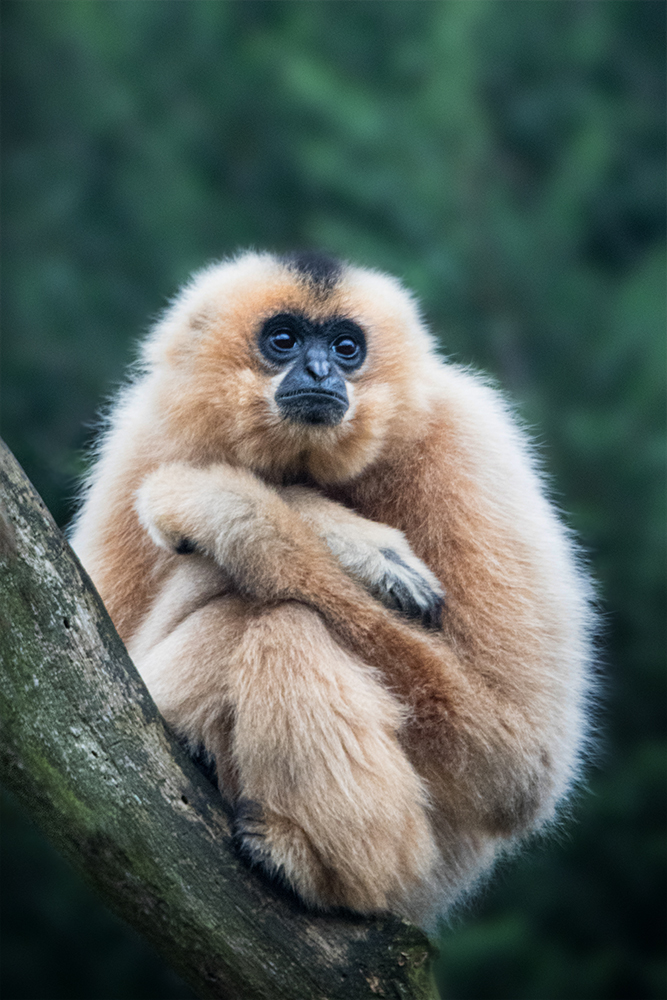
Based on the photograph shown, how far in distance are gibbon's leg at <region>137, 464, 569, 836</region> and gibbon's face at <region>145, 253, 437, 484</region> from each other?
0.27 meters

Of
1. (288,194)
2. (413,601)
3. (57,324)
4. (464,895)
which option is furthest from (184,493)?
(288,194)

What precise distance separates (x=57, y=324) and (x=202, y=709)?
7.42 metres

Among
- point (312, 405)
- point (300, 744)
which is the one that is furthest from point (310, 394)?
point (300, 744)

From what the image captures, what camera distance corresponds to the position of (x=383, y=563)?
9.81 feet

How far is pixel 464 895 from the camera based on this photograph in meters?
3.62

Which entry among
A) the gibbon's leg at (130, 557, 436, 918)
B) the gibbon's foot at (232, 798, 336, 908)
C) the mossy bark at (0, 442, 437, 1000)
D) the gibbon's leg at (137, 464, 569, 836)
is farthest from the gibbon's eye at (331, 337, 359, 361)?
the gibbon's foot at (232, 798, 336, 908)

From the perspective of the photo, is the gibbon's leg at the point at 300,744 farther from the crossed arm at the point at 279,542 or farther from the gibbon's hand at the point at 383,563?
the gibbon's hand at the point at 383,563

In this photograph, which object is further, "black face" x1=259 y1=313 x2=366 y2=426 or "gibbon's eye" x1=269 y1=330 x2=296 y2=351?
"gibbon's eye" x1=269 y1=330 x2=296 y2=351

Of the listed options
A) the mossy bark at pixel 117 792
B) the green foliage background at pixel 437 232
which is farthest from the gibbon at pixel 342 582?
the green foliage background at pixel 437 232

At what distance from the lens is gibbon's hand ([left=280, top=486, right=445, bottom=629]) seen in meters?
3.00

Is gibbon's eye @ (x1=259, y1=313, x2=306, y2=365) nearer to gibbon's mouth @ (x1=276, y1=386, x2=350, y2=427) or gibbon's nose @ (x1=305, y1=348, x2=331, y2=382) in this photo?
gibbon's nose @ (x1=305, y1=348, x2=331, y2=382)

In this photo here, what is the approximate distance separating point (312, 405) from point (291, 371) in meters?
0.15

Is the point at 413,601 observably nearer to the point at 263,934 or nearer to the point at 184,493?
the point at 184,493

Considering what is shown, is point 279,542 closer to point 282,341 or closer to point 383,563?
point 383,563
